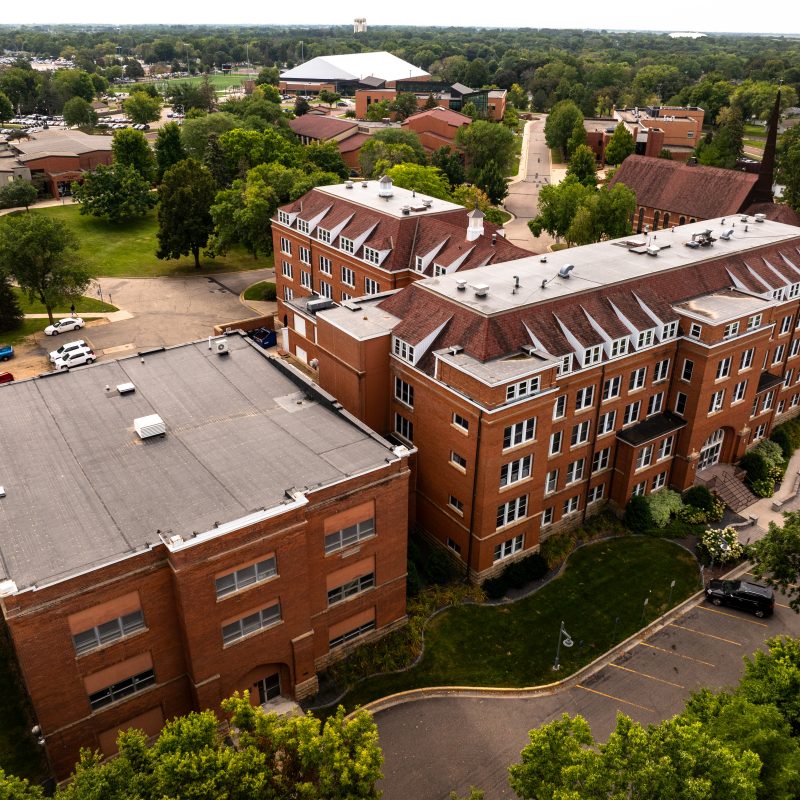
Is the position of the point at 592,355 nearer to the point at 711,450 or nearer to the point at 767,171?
the point at 711,450

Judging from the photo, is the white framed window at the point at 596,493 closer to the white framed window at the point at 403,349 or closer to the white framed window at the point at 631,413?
the white framed window at the point at 631,413

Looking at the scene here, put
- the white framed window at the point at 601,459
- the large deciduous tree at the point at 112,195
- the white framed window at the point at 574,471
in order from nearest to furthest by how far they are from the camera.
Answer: the white framed window at the point at 574,471, the white framed window at the point at 601,459, the large deciduous tree at the point at 112,195

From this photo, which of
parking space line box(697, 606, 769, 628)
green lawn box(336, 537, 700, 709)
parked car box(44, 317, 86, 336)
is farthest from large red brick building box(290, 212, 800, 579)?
parked car box(44, 317, 86, 336)

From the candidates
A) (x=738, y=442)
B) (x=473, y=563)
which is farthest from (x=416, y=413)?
(x=738, y=442)

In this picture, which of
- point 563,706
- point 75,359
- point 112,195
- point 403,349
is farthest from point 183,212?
point 563,706

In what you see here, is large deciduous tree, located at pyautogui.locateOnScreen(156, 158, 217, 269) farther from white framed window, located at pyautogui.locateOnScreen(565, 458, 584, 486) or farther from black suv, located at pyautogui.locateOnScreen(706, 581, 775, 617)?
black suv, located at pyautogui.locateOnScreen(706, 581, 775, 617)

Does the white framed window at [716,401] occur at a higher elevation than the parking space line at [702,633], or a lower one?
higher

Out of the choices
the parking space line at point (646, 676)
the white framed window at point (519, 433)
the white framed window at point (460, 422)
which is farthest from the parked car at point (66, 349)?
the parking space line at point (646, 676)
